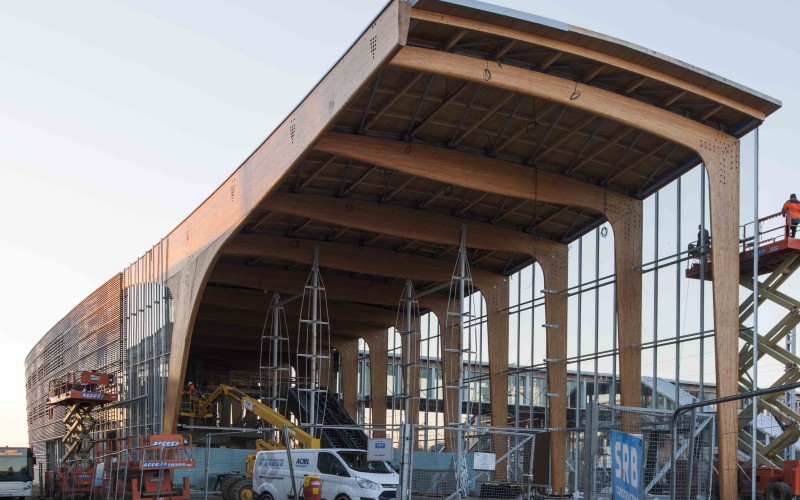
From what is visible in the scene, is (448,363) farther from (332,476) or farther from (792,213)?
(332,476)

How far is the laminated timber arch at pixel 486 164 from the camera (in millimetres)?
24422

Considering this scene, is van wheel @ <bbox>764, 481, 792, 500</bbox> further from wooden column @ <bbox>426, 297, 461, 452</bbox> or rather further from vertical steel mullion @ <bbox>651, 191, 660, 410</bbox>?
wooden column @ <bbox>426, 297, 461, 452</bbox>

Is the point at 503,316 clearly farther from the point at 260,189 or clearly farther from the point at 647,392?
the point at 260,189

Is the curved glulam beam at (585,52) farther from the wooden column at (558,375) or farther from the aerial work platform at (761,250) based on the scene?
the wooden column at (558,375)

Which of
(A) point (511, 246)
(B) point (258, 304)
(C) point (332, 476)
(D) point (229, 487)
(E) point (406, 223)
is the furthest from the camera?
(B) point (258, 304)

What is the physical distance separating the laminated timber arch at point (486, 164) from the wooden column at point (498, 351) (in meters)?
0.09

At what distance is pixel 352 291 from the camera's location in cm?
4653

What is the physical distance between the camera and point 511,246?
37625mm

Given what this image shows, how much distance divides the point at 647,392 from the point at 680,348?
2.02 m

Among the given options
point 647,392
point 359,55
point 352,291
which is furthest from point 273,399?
point 359,55

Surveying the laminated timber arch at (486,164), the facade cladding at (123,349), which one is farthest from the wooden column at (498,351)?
the facade cladding at (123,349)

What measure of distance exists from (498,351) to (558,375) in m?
5.42

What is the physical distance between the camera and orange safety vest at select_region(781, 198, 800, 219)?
27.3 metres

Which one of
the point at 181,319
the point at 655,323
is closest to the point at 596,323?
the point at 655,323
